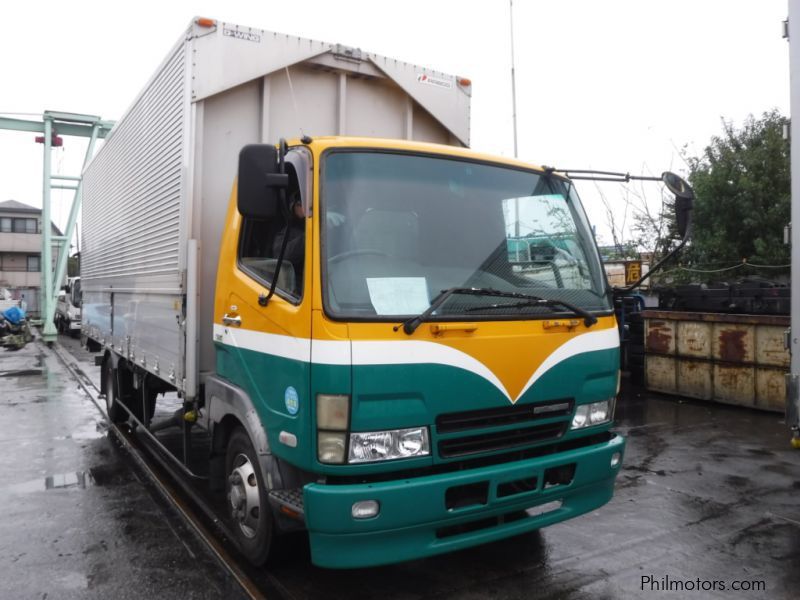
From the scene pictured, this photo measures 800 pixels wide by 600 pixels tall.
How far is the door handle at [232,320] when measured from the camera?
3.70 metres

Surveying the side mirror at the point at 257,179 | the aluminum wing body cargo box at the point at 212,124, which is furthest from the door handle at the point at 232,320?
the side mirror at the point at 257,179

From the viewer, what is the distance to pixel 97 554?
404cm

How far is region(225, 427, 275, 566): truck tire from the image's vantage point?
3.44 meters

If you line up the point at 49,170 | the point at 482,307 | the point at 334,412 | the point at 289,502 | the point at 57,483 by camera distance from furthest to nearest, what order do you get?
the point at 49,170, the point at 57,483, the point at 482,307, the point at 289,502, the point at 334,412

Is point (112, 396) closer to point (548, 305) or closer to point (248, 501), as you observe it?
point (248, 501)

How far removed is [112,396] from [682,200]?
682 centimetres

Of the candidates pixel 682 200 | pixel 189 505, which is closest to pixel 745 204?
pixel 682 200

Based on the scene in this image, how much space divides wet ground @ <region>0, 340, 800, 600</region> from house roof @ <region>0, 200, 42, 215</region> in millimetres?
44787

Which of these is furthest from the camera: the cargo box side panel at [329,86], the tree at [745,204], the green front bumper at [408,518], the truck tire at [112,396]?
the tree at [745,204]

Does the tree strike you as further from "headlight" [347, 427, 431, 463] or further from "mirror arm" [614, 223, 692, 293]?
"headlight" [347, 427, 431, 463]

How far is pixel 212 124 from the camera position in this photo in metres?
4.38

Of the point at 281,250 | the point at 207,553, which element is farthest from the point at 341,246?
the point at 207,553

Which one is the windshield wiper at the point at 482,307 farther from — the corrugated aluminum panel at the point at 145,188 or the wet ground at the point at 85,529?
the corrugated aluminum panel at the point at 145,188

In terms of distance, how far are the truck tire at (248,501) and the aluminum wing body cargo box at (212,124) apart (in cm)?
73
